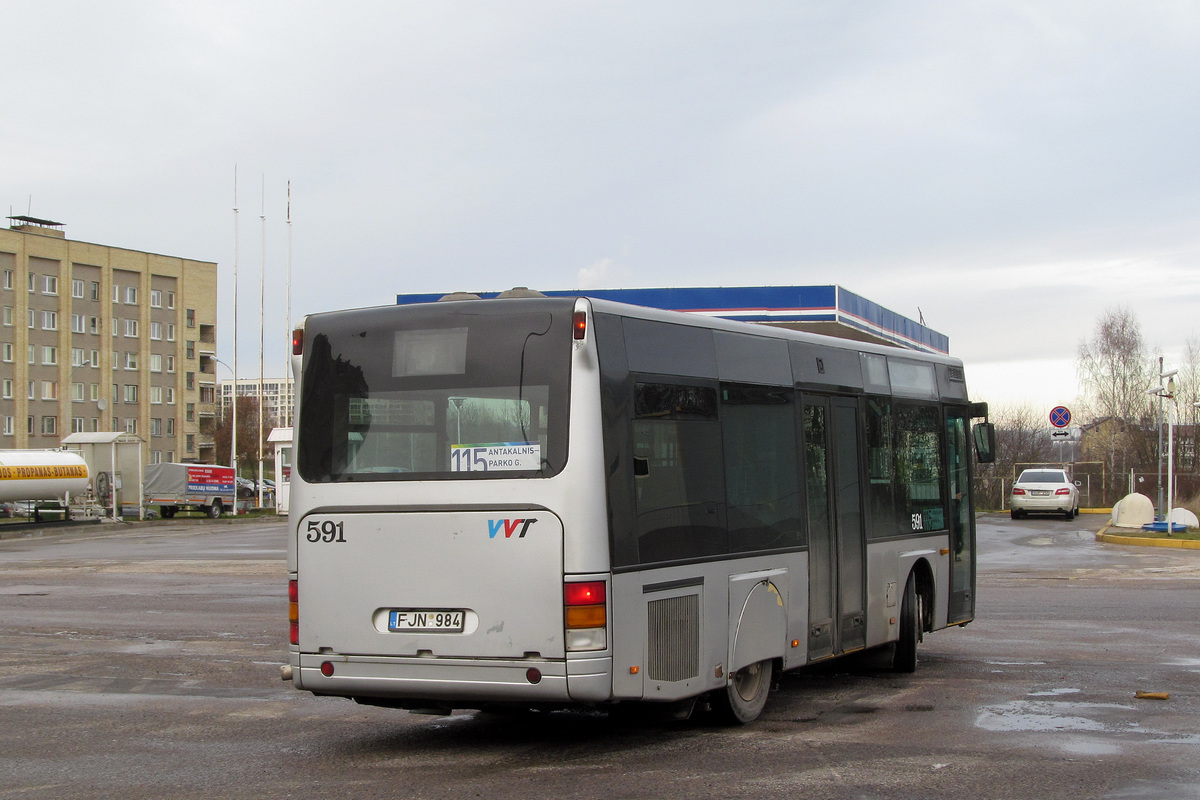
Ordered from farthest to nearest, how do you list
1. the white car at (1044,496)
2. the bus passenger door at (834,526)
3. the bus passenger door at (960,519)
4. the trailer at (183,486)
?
the trailer at (183,486) < the white car at (1044,496) < the bus passenger door at (960,519) < the bus passenger door at (834,526)

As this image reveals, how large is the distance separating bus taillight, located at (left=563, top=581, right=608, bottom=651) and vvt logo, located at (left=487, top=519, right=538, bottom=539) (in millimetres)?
401

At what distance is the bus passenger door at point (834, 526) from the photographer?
936cm

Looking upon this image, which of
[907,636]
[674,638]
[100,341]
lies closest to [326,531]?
[674,638]

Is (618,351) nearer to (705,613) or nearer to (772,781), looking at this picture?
(705,613)

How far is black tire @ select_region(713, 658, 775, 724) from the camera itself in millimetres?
8312

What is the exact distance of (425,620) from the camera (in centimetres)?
736

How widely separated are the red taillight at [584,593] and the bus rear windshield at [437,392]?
645 millimetres

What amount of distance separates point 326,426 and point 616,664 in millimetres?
2327

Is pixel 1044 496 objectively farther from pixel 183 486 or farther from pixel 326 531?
pixel 326 531

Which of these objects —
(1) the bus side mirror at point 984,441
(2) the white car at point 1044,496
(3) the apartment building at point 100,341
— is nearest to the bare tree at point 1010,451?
(2) the white car at point 1044,496

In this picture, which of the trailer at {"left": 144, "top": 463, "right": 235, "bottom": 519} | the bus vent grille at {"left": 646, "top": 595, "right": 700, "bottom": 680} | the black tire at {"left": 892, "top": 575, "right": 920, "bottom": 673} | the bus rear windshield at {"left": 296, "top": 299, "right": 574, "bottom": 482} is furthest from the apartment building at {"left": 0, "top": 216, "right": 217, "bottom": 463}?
the bus vent grille at {"left": 646, "top": 595, "right": 700, "bottom": 680}

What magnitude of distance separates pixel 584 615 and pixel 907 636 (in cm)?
479

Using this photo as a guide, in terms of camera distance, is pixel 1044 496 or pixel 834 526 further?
pixel 1044 496

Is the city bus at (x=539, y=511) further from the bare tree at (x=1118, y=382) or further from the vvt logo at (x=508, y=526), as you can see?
the bare tree at (x=1118, y=382)
